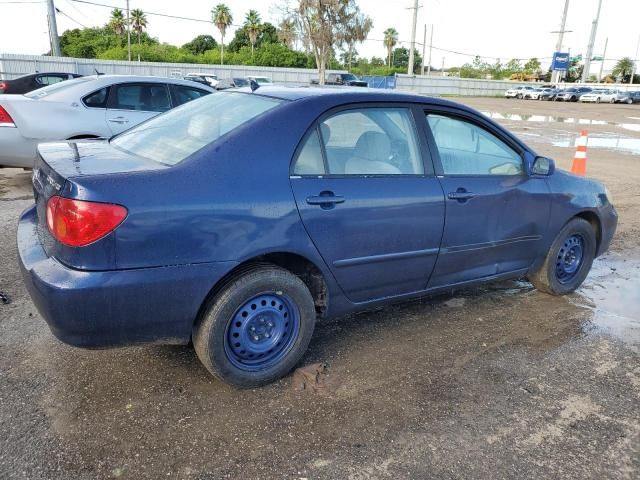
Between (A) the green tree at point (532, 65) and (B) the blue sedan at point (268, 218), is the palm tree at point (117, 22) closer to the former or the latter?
(A) the green tree at point (532, 65)

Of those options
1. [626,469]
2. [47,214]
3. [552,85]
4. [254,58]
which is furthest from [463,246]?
[552,85]

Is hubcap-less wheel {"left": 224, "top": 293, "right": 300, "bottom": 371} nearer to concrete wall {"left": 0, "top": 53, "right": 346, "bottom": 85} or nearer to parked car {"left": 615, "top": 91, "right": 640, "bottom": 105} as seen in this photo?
concrete wall {"left": 0, "top": 53, "right": 346, "bottom": 85}

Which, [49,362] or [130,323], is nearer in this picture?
[130,323]

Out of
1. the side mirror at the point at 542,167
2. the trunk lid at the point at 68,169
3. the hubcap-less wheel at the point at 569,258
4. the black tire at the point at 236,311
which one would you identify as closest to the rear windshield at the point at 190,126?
the trunk lid at the point at 68,169

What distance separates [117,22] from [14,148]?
66882 millimetres

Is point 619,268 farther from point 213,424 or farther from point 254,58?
point 254,58

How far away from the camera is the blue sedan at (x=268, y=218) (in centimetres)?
246

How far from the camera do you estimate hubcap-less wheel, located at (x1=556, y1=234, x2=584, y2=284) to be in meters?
4.40

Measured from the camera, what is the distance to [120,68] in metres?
35.4

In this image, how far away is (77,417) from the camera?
2648mm

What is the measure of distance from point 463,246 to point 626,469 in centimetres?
160

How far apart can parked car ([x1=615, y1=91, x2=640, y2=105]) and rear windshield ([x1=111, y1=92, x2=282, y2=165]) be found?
56.2 metres

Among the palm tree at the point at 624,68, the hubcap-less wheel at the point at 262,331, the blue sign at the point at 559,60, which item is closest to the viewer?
the hubcap-less wheel at the point at 262,331

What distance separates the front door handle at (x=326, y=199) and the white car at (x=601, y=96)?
5607cm
